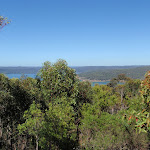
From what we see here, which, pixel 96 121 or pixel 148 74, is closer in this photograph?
pixel 148 74

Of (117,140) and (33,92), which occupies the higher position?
(33,92)

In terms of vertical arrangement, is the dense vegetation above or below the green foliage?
below

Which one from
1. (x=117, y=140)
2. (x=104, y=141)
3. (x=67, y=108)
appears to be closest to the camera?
(x=104, y=141)

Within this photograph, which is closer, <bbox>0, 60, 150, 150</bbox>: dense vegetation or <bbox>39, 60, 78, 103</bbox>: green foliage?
<bbox>0, 60, 150, 150</bbox>: dense vegetation

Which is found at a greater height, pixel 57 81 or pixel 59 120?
pixel 57 81

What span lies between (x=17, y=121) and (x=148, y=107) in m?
20.8

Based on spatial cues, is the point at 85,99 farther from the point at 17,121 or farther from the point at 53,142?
the point at 17,121

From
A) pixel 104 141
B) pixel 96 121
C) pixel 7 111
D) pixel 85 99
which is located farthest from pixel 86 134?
pixel 7 111

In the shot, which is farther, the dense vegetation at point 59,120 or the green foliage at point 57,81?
the green foliage at point 57,81

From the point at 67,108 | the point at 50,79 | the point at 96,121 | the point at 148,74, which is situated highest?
the point at 148,74

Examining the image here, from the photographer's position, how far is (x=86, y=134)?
57.7 ft

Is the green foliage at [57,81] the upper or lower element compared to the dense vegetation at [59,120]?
upper

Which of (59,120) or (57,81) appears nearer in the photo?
(59,120)

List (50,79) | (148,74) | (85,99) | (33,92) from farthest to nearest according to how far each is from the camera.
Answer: (85,99)
(33,92)
(50,79)
(148,74)
